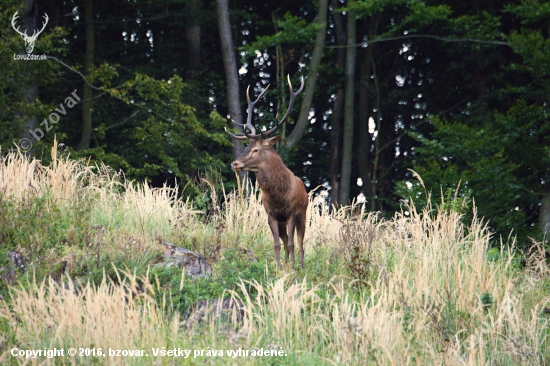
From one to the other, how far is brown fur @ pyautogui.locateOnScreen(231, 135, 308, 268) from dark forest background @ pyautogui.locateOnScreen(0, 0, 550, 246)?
5307mm

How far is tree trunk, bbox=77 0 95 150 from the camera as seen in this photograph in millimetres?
17047

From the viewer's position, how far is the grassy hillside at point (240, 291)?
17.8ft

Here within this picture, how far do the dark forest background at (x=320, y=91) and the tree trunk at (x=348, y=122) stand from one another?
37mm

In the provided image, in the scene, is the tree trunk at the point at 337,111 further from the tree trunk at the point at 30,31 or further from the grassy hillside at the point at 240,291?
the grassy hillside at the point at 240,291

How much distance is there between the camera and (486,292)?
7.03 meters

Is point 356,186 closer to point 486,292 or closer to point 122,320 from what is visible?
point 486,292

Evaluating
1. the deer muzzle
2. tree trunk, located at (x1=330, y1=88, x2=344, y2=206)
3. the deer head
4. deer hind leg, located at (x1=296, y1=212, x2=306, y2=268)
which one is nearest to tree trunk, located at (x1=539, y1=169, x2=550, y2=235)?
tree trunk, located at (x1=330, y1=88, x2=344, y2=206)

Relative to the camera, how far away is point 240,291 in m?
7.18

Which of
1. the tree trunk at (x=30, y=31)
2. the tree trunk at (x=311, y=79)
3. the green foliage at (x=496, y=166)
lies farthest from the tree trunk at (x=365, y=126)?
the tree trunk at (x=30, y=31)

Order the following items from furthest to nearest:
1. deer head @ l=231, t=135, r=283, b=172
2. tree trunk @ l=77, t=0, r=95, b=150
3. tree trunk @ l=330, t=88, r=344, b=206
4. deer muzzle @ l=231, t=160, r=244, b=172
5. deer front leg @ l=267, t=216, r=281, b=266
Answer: tree trunk @ l=330, t=88, r=344, b=206 < tree trunk @ l=77, t=0, r=95, b=150 < deer front leg @ l=267, t=216, r=281, b=266 < deer head @ l=231, t=135, r=283, b=172 < deer muzzle @ l=231, t=160, r=244, b=172

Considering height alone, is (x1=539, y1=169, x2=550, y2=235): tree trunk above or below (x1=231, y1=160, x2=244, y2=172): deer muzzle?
below

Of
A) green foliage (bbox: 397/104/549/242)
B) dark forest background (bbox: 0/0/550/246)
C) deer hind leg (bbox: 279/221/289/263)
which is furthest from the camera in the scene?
dark forest background (bbox: 0/0/550/246)

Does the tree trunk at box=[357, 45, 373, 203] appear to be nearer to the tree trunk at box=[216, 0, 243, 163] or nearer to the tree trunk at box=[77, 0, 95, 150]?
the tree trunk at box=[216, 0, 243, 163]

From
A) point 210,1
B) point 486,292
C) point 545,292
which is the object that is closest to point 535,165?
point 545,292
